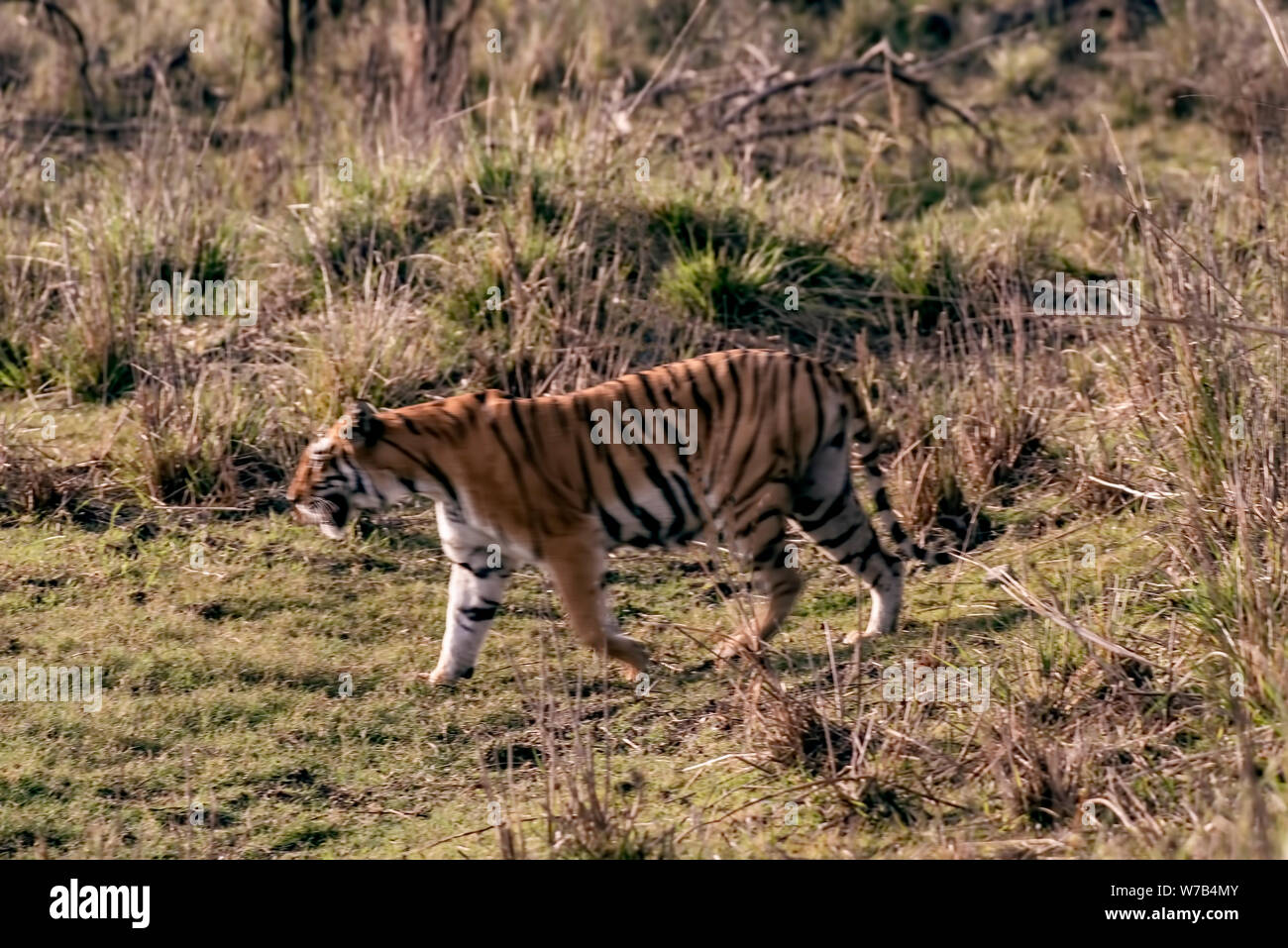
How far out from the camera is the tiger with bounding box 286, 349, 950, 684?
525 centimetres

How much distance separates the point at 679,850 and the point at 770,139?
228 inches

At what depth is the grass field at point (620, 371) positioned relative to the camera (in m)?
4.33

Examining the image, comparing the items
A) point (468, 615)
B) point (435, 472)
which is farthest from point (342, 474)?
point (468, 615)

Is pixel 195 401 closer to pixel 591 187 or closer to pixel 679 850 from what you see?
pixel 591 187

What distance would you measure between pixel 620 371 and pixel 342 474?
1.46m

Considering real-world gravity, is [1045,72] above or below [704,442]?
above

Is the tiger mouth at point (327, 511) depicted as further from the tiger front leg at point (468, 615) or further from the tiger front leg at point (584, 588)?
the tiger front leg at point (584, 588)

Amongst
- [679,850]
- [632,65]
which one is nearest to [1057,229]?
[632,65]

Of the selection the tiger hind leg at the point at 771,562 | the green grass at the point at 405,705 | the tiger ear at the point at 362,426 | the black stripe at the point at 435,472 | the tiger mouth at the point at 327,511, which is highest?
the tiger ear at the point at 362,426

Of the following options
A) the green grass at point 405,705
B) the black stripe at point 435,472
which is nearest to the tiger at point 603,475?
the black stripe at point 435,472

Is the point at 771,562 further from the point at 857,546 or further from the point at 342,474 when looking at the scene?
the point at 342,474

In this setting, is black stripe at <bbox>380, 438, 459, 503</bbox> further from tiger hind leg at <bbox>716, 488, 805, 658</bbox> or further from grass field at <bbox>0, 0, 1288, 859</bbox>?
tiger hind leg at <bbox>716, 488, 805, 658</bbox>

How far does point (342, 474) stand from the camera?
5355mm

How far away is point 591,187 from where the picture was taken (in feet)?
25.2
